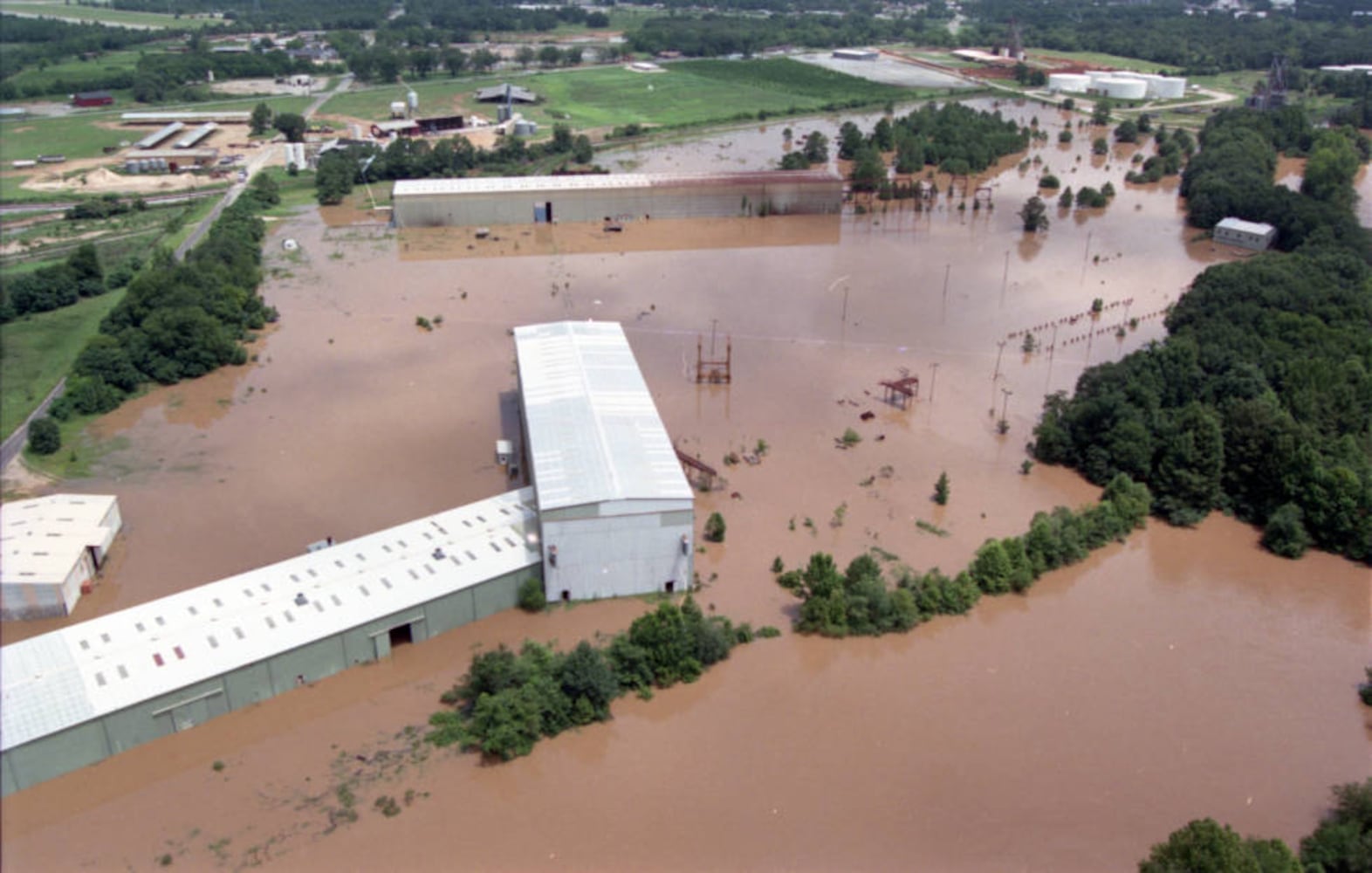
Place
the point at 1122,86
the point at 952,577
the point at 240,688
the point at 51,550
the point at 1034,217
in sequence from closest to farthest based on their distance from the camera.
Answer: the point at 240,688, the point at 51,550, the point at 952,577, the point at 1034,217, the point at 1122,86

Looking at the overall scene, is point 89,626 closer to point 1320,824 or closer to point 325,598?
point 325,598

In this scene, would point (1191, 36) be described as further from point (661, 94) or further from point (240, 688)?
point (240, 688)

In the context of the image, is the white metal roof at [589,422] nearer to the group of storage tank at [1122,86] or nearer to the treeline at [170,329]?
the treeline at [170,329]

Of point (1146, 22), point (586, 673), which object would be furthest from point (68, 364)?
point (1146, 22)

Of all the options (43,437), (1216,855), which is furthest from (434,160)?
(1216,855)

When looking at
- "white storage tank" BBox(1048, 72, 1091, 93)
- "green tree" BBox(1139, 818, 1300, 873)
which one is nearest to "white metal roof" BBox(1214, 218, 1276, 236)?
"green tree" BBox(1139, 818, 1300, 873)

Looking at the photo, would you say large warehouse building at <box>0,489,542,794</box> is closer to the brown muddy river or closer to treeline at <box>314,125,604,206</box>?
the brown muddy river

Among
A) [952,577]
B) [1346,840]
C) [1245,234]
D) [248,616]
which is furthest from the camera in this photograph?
[1245,234]
